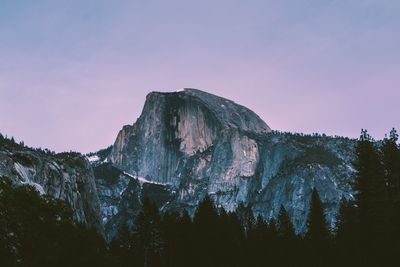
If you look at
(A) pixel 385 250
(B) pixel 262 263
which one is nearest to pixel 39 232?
(A) pixel 385 250

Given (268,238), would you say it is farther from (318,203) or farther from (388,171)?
(388,171)

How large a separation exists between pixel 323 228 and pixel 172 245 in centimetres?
2416

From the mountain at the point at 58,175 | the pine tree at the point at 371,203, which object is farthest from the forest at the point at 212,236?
the mountain at the point at 58,175

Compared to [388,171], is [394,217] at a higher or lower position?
lower

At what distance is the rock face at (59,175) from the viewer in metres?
133

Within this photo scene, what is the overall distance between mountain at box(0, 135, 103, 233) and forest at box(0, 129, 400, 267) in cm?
4121

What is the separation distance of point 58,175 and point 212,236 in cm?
9733

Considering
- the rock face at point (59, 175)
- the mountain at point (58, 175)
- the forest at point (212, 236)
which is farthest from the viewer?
the mountain at point (58, 175)

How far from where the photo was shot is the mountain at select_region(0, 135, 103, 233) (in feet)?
436

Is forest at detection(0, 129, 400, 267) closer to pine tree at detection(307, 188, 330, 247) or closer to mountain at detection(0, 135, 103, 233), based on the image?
pine tree at detection(307, 188, 330, 247)

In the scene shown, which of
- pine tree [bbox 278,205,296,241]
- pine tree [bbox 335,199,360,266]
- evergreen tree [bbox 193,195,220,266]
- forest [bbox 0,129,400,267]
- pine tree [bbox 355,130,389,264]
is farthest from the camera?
pine tree [bbox 278,205,296,241]

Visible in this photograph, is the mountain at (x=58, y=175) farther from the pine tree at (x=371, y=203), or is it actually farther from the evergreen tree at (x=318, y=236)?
the pine tree at (x=371, y=203)

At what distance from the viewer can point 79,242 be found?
164 ft

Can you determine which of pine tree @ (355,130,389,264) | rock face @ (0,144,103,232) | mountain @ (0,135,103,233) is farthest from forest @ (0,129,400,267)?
mountain @ (0,135,103,233)
